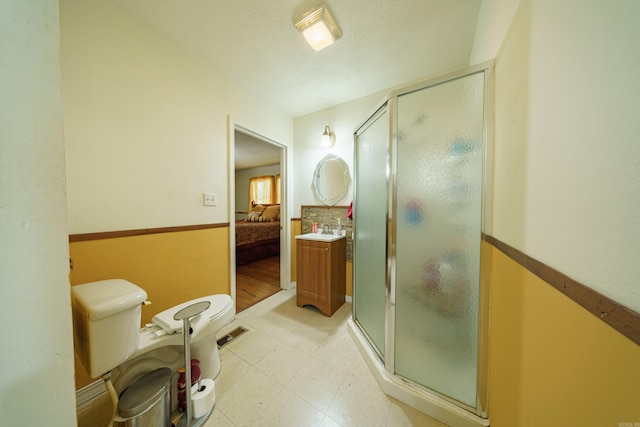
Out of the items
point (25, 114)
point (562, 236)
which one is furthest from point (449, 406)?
point (25, 114)

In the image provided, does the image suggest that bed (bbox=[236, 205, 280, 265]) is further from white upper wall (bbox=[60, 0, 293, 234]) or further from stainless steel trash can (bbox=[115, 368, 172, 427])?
stainless steel trash can (bbox=[115, 368, 172, 427])

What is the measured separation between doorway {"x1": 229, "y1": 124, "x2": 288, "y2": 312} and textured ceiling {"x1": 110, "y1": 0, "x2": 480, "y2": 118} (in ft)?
1.98

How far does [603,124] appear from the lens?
346 millimetres

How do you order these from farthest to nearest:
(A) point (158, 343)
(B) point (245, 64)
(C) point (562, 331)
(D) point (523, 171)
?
(B) point (245, 64)
(A) point (158, 343)
(D) point (523, 171)
(C) point (562, 331)

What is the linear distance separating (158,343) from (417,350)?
145 cm

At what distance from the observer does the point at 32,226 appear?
37 cm

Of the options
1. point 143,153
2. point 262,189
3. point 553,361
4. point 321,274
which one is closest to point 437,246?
point 553,361

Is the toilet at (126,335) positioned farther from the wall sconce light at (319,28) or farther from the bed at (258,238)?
the bed at (258,238)

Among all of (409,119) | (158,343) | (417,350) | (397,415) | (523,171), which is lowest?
(397,415)

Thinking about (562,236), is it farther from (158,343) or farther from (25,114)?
(158,343)

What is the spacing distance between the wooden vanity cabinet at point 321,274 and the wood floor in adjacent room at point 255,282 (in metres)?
0.56

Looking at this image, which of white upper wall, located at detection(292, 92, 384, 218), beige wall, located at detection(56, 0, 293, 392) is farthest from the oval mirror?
beige wall, located at detection(56, 0, 293, 392)

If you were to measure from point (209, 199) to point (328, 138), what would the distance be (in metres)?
1.42

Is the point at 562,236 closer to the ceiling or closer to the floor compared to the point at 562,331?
closer to the ceiling
